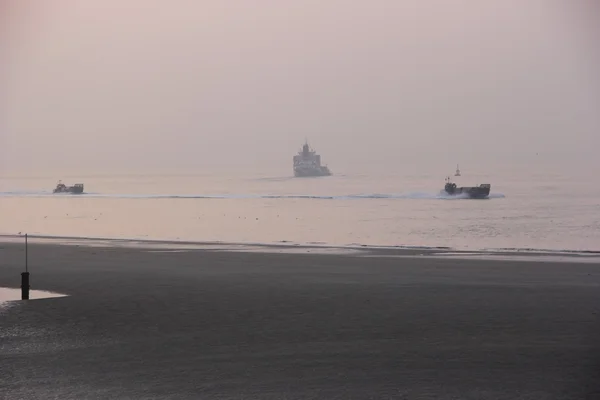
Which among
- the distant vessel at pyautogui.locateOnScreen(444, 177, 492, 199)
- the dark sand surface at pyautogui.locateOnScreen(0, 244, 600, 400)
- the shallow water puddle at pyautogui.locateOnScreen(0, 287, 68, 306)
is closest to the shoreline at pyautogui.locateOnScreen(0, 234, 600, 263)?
the dark sand surface at pyautogui.locateOnScreen(0, 244, 600, 400)

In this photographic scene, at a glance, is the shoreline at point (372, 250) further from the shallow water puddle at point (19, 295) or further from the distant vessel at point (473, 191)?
the distant vessel at point (473, 191)

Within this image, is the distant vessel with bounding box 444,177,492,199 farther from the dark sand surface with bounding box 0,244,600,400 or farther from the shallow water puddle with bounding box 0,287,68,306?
the shallow water puddle with bounding box 0,287,68,306

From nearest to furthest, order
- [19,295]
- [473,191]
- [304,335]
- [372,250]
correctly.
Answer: [304,335] → [19,295] → [372,250] → [473,191]

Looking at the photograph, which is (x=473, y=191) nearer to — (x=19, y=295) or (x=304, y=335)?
(x=19, y=295)

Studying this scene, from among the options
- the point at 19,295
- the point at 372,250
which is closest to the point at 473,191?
the point at 372,250

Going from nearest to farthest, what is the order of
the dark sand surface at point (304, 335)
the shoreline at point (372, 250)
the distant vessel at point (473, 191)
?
the dark sand surface at point (304, 335) → the shoreline at point (372, 250) → the distant vessel at point (473, 191)

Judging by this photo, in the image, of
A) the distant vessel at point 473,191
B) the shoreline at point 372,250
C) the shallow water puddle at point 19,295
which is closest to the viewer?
the shallow water puddle at point 19,295

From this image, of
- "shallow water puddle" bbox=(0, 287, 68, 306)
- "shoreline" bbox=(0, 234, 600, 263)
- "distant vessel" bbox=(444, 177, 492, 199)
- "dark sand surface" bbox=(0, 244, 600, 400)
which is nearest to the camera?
"dark sand surface" bbox=(0, 244, 600, 400)

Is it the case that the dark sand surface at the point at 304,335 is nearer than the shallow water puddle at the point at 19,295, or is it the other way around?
the dark sand surface at the point at 304,335

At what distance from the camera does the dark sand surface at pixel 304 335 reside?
998 cm

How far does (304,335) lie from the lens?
1298cm

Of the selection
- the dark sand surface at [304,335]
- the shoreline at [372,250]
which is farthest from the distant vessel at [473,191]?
the dark sand surface at [304,335]

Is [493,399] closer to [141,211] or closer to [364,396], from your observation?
[364,396]

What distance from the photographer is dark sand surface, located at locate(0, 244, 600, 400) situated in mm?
9977
